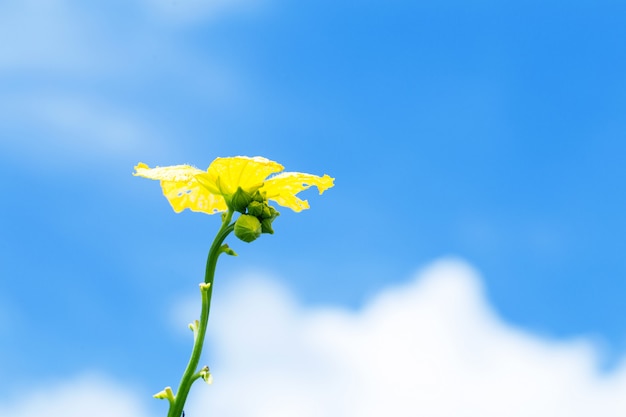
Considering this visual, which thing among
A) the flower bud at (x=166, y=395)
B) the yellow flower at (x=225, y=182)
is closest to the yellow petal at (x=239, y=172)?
the yellow flower at (x=225, y=182)

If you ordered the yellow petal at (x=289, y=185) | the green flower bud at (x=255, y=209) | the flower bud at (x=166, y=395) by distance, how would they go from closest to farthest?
1. the flower bud at (x=166, y=395)
2. the green flower bud at (x=255, y=209)
3. the yellow petal at (x=289, y=185)

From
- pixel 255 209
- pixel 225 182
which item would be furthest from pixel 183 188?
pixel 255 209

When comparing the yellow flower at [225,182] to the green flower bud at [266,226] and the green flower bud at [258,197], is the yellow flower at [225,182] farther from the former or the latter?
the green flower bud at [266,226]

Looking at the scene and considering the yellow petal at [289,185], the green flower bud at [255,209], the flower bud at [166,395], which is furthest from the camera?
the yellow petal at [289,185]

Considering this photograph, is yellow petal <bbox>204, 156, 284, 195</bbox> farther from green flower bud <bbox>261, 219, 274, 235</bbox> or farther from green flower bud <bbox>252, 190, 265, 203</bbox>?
green flower bud <bbox>261, 219, 274, 235</bbox>

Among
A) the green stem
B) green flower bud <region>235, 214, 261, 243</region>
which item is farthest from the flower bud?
green flower bud <region>235, 214, 261, 243</region>

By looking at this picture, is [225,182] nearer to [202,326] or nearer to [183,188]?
[183,188]

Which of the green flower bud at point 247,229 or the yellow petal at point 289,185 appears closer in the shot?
the green flower bud at point 247,229

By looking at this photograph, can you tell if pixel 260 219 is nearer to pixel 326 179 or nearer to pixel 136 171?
pixel 326 179
